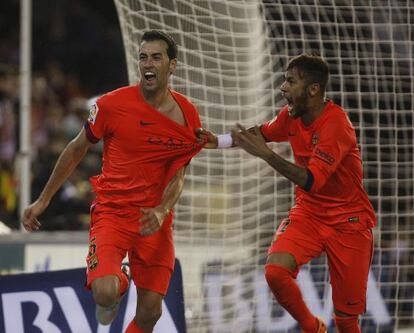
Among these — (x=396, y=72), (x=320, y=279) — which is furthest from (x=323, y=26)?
(x=320, y=279)

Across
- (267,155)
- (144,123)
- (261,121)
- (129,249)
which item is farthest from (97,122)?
(261,121)

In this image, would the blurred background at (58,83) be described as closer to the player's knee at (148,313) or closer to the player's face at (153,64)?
the player's knee at (148,313)

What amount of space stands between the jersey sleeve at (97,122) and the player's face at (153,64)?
0.99ft

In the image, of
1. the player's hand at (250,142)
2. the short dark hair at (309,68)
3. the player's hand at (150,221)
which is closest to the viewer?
the player's hand at (250,142)

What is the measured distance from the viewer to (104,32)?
17312 millimetres

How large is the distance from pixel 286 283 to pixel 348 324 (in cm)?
57

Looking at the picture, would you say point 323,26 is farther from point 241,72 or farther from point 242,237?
point 242,237

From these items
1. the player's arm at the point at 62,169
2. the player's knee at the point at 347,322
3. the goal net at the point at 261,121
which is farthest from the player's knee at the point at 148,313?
the goal net at the point at 261,121

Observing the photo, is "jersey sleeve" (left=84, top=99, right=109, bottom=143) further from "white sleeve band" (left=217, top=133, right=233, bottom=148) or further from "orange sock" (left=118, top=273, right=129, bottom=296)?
"orange sock" (left=118, top=273, right=129, bottom=296)

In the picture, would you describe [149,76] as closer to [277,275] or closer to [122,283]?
[122,283]

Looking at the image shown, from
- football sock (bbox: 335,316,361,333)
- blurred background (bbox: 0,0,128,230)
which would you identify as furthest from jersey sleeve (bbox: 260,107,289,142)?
blurred background (bbox: 0,0,128,230)

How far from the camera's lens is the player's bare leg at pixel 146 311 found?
297 inches

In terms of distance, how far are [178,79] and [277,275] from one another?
2.61m

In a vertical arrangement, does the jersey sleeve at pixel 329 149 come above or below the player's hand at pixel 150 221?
above
